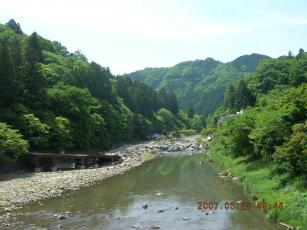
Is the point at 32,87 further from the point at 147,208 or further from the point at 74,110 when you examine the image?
the point at 147,208

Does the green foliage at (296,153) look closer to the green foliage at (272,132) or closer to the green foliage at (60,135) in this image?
the green foliage at (272,132)

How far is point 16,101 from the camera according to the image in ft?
201

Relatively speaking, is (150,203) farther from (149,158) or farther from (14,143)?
(149,158)

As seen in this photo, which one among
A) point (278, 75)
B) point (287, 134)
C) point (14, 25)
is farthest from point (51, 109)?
point (14, 25)

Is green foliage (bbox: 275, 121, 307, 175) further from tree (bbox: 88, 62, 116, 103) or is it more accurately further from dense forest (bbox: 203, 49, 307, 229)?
tree (bbox: 88, 62, 116, 103)

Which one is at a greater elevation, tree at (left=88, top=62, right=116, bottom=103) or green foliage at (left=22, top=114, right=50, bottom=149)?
tree at (left=88, top=62, right=116, bottom=103)

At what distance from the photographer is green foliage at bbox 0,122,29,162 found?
149 ft

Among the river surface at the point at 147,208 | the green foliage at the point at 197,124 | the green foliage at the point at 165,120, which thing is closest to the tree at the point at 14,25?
→ the green foliage at the point at 165,120

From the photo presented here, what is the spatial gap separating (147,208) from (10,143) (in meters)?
20.9

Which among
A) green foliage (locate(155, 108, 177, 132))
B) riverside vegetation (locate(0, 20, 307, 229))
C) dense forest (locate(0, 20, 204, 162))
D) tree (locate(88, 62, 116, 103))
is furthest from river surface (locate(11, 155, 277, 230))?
green foliage (locate(155, 108, 177, 132))

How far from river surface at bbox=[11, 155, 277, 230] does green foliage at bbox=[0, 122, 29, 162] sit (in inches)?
433

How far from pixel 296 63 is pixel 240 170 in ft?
295

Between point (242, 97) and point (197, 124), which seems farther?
point (197, 124)

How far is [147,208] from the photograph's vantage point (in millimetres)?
32188
